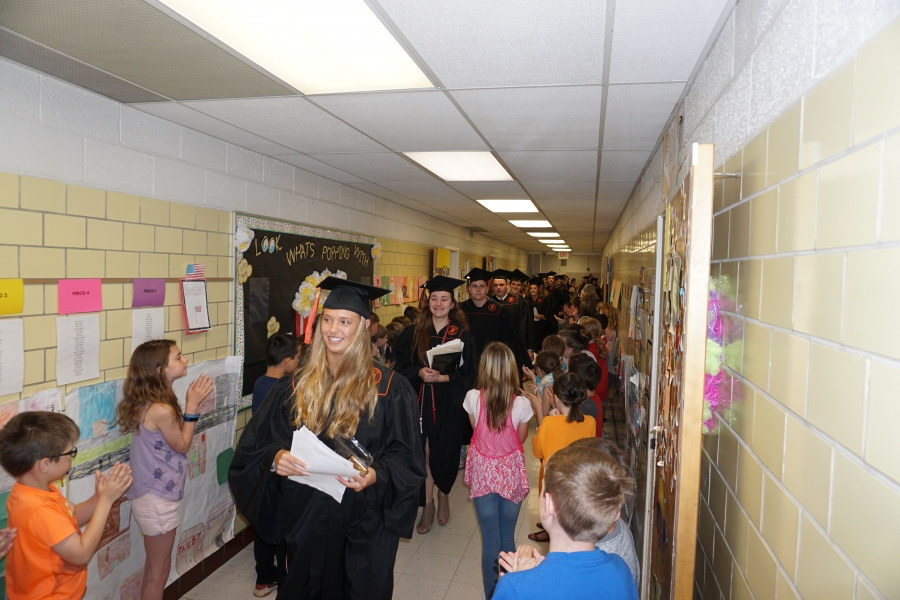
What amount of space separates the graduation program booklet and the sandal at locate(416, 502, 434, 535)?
1009 mm

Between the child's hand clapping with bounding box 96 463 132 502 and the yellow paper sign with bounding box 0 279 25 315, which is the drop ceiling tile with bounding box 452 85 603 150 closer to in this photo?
the yellow paper sign with bounding box 0 279 25 315

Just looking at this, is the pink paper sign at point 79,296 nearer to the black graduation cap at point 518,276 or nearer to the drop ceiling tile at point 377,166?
the drop ceiling tile at point 377,166

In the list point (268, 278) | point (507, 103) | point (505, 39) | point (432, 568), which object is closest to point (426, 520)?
point (432, 568)

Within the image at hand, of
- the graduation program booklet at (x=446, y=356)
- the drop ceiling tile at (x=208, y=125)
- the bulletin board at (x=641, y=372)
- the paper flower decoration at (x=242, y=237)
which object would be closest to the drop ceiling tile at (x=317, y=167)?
the drop ceiling tile at (x=208, y=125)

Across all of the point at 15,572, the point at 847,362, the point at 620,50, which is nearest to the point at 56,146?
the point at 15,572

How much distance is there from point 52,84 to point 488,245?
1047 cm

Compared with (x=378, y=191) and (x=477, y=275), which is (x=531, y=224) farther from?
(x=477, y=275)

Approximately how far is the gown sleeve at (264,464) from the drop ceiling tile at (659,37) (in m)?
1.79

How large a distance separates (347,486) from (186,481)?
6.03ft

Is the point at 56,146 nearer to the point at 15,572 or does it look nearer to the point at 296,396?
the point at 296,396

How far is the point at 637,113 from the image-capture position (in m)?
2.81

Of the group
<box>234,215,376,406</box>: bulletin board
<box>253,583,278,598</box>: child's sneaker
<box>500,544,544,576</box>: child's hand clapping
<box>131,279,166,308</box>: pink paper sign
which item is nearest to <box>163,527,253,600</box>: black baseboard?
<box>253,583,278,598</box>: child's sneaker

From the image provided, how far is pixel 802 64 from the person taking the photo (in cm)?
112

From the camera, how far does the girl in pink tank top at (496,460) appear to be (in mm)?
2934
